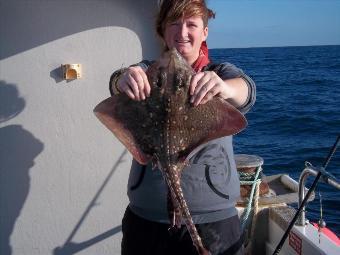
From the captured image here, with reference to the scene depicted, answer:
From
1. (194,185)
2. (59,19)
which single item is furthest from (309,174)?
(59,19)

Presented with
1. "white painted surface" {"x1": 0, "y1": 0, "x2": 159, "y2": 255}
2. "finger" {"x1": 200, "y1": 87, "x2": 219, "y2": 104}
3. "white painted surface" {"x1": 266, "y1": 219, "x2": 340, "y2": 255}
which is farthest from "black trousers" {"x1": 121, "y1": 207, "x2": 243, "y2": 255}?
"white painted surface" {"x1": 0, "y1": 0, "x2": 159, "y2": 255}

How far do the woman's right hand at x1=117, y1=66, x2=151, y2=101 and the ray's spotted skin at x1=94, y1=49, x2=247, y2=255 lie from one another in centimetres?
5

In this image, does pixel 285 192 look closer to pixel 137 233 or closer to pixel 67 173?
pixel 67 173

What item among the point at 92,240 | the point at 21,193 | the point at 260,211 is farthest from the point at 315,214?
the point at 21,193

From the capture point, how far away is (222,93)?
217 centimetres

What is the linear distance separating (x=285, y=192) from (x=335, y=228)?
370 centimetres

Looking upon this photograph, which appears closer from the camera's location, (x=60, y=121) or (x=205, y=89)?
(x=205, y=89)

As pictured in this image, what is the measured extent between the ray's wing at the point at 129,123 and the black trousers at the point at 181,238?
52 cm

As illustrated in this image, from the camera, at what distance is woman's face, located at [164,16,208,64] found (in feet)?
7.86

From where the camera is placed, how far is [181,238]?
8.27ft

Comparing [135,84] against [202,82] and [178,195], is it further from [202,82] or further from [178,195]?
[178,195]

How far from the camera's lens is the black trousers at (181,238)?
2523 mm

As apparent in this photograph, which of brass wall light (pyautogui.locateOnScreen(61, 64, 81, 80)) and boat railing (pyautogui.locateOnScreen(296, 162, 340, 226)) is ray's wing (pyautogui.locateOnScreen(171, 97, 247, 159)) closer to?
boat railing (pyautogui.locateOnScreen(296, 162, 340, 226))

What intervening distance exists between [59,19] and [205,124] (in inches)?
88.7
